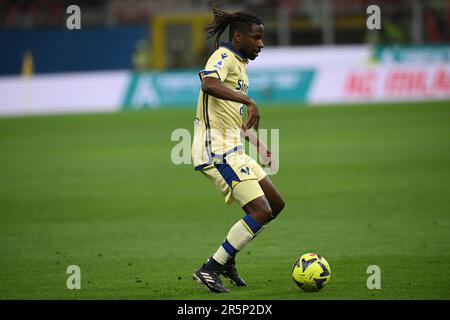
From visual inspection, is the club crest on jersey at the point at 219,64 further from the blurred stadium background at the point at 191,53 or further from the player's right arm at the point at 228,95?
the blurred stadium background at the point at 191,53

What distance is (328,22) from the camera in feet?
121

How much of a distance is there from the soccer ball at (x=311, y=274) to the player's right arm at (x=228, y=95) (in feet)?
→ 4.54

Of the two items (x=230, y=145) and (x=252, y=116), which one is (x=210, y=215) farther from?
(x=252, y=116)

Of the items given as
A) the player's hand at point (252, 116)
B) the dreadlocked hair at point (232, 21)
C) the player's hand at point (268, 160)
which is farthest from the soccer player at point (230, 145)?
the player's hand at point (252, 116)

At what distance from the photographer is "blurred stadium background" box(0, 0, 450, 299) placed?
924 cm

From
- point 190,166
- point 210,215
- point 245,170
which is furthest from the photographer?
point 190,166

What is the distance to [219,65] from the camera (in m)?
7.73

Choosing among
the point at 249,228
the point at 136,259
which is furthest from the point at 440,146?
the point at 249,228

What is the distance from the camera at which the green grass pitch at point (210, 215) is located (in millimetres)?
8398

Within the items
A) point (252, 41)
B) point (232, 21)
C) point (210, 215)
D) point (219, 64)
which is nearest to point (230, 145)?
point (219, 64)

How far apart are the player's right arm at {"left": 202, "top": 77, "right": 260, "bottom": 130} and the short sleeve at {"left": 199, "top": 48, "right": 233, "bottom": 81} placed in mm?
57

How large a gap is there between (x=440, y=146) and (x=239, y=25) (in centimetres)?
1240

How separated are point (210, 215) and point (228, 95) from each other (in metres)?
5.58

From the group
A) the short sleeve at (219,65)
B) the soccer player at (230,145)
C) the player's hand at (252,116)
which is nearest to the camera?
the player's hand at (252,116)
